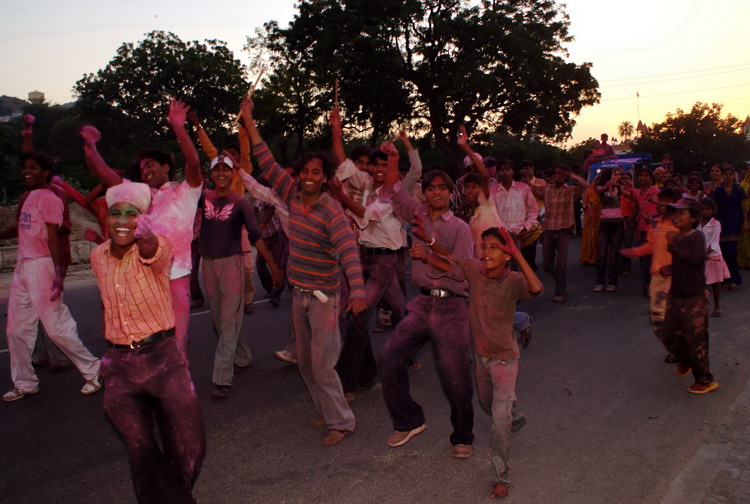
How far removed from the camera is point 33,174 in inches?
220

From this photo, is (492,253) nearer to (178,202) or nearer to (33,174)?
(178,202)

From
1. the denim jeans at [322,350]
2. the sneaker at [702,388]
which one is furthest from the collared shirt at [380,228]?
the sneaker at [702,388]

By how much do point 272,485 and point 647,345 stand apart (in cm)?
484

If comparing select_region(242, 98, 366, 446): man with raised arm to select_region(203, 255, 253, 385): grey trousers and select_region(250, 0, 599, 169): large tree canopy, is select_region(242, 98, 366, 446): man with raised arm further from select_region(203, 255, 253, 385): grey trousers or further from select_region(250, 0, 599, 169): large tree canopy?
select_region(250, 0, 599, 169): large tree canopy

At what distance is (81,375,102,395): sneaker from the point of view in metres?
5.69

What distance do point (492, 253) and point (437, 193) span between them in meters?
0.74

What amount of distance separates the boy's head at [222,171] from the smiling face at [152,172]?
67 centimetres

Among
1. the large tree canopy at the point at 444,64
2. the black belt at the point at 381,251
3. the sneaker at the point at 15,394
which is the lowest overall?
the sneaker at the point at 15,394

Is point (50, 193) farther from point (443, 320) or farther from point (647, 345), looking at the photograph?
point (647, 345)

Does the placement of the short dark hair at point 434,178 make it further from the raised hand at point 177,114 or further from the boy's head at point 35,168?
the boy's head at point 35,168

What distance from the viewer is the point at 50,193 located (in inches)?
220

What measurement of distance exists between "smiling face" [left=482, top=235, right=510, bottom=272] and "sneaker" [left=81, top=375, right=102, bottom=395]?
12.3 feet

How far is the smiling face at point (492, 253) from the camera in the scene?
13.0 ft

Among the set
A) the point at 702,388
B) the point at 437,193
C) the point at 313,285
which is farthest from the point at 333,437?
the point at 702,388
